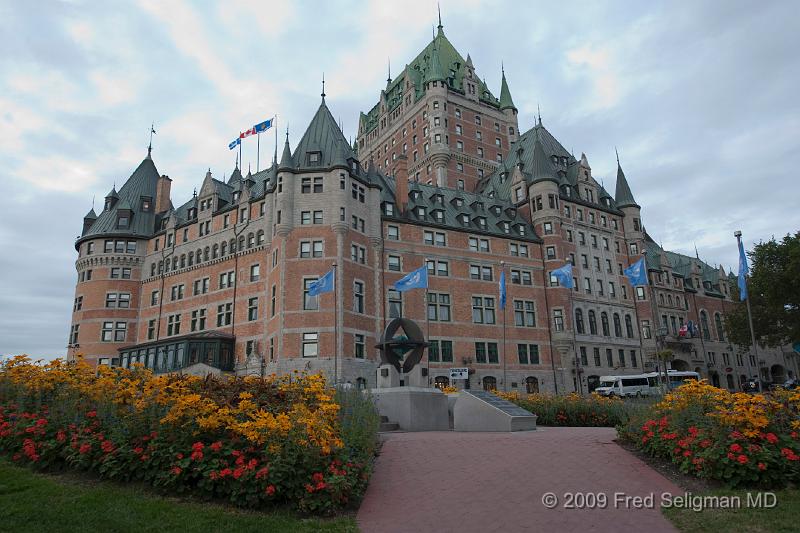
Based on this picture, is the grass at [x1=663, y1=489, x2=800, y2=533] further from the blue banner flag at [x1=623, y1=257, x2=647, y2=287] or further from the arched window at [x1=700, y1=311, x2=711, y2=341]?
the arched window at [x1=700, y1=311, x2=711, y2=341]

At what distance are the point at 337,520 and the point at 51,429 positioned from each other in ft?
21.5

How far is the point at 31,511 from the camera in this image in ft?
27.2

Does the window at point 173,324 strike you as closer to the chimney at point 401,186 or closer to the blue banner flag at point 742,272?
the chimney at point 401,186

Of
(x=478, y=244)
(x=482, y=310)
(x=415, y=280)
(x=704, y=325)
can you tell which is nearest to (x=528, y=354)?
(x=482, y=310)

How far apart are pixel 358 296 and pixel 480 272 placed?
1335cm

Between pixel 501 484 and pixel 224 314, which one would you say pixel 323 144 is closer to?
pixel 224 314

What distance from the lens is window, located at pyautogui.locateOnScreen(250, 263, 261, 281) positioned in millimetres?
45562

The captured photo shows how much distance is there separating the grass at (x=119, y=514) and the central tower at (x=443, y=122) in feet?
196

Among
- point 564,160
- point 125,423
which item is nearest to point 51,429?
point 125,423

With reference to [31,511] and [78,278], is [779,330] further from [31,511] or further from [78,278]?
[78,278]

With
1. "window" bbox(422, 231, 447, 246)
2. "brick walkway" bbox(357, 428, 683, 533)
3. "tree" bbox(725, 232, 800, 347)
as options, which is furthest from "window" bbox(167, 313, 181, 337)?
"tree" bbox(725, 232, 800, 347)

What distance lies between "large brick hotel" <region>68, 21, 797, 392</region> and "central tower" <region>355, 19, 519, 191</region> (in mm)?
6565

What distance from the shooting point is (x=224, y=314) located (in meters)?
46.8

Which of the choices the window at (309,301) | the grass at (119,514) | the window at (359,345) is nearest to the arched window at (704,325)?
the window at (359,345)
